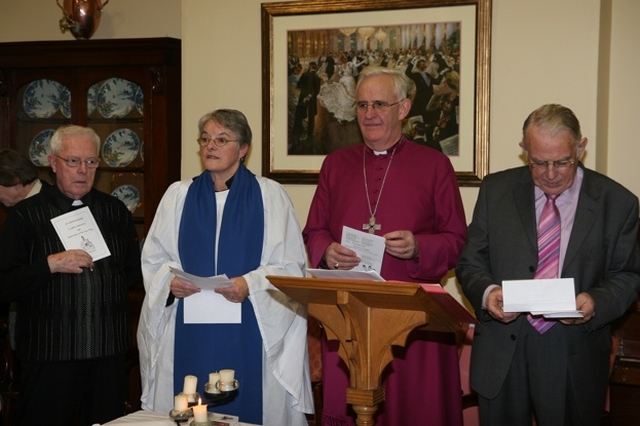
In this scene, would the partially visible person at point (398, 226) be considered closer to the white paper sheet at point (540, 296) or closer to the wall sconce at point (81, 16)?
the white paper sheet at point (540, 296)

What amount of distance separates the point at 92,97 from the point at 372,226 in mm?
2991

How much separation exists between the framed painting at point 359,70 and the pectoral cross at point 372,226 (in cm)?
105

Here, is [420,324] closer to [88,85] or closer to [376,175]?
[376,175]

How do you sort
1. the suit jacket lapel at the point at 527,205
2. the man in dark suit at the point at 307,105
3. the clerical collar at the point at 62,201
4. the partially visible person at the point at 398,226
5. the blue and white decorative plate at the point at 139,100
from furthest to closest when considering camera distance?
the blue and white decorative plate at the point at 139,100, the man in dark suit at the point at 307,105, the clerical collar at the point at 62,201, the partially visible person at the point at 398,226, the suit jacket lapel at the point at 527,205

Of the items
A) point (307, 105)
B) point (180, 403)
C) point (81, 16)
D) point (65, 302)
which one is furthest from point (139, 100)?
point (180, 403)

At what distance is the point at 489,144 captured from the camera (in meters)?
4.77

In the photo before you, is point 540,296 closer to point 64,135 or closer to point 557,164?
point 557,164

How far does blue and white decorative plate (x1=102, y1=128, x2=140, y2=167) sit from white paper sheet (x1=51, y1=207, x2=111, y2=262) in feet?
6.55

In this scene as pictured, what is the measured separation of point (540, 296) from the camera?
121 inches

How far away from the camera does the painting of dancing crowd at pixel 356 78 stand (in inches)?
191

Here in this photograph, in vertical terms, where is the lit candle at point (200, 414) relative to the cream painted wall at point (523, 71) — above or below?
below

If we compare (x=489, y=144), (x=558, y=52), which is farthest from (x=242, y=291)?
(x=558, y=52)

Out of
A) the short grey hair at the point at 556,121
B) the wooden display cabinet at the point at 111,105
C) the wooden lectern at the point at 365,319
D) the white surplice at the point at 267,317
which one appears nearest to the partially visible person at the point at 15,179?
the white surplice at the point at 267,317

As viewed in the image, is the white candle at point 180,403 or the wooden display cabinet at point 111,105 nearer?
the white candle at point 180,403
